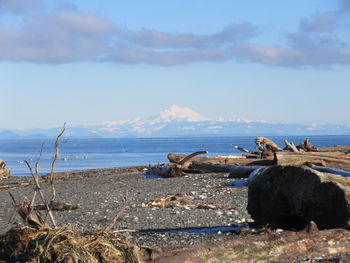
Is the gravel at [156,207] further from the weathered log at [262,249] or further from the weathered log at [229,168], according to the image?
the weathered log at [262,249]

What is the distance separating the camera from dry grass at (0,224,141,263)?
18.4ft

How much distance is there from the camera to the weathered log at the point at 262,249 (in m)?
6.10

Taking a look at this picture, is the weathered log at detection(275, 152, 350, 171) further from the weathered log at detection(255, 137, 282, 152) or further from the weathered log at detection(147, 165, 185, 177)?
the weathered log at detection(255, 137, 282, 152)

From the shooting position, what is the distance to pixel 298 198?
895 cm

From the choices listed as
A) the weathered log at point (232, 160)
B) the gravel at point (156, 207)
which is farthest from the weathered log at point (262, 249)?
the weathered log at point (232, 160)

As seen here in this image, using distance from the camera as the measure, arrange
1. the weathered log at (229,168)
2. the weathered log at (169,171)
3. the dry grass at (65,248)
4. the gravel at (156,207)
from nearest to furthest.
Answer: the dry grass at (65,248) < the gravel at (156,207) < the weathered log at (229,168) < the weathered log at (169,171)

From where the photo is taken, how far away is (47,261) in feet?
18.4

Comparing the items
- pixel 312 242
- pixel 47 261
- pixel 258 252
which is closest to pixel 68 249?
pixel 47 261

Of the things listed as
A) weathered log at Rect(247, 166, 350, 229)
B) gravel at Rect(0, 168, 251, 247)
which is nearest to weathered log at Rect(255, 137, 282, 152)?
gravel at Rect(0, 168, 251, 247)

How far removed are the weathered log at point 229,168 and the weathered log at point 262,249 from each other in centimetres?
1055

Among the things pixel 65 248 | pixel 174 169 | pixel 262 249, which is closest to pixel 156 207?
pixel 262 249

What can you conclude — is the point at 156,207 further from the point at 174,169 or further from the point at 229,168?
the point at 174,169

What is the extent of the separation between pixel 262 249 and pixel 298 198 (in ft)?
7.65

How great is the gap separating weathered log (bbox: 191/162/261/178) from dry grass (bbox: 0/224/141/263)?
12.4m
